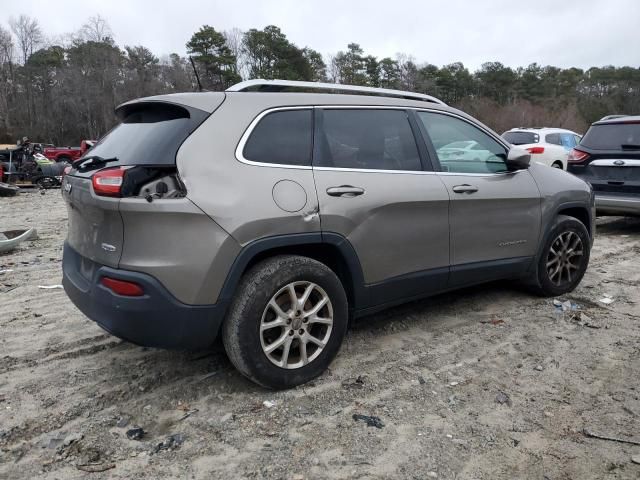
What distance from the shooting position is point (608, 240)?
7172 mm

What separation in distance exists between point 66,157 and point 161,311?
29.5 metres

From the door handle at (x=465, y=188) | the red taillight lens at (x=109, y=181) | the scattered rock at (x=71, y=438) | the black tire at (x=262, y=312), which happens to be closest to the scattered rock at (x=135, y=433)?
the scattered rock at (x=71, y=438)

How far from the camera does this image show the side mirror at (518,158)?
4.00 meters

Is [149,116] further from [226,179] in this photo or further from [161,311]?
[161,311]

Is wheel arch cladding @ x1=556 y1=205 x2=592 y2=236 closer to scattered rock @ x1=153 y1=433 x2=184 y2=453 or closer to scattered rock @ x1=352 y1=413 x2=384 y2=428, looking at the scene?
scattered rock @ x1=352 y1=413 x2=384 y2=428

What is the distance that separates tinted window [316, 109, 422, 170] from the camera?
3182mm

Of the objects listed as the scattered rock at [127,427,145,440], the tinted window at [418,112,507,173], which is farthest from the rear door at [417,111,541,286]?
the scattered rock at [127,427,145,440]

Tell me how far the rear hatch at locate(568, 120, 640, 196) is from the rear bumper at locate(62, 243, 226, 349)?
637 centimetres

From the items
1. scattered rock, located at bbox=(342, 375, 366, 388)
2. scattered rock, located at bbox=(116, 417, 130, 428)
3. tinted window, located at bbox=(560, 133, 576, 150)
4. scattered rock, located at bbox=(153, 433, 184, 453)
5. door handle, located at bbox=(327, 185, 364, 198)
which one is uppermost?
tinted window, located at bbox=(560, 133, 576, 150)

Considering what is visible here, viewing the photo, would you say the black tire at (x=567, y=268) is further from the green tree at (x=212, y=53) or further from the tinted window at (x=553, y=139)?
the green tree at (x=212, y=53)

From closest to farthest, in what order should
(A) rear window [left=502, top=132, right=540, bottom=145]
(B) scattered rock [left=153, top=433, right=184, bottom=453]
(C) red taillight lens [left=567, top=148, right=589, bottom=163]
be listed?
1. (B) scattered rock [left=153, top=433, right=184, bottom=453]
2. (C) red taillight lens [left=567, top=148, right=589, bottom=163]
3. (A) rear window [left=502, top=132, right=540, bottom=145]

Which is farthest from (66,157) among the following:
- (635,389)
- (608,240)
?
(635,389)

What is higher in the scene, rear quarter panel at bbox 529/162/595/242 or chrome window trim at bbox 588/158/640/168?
chrome window trim at bbox 588/158/640/168

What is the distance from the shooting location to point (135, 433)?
2631 mm
